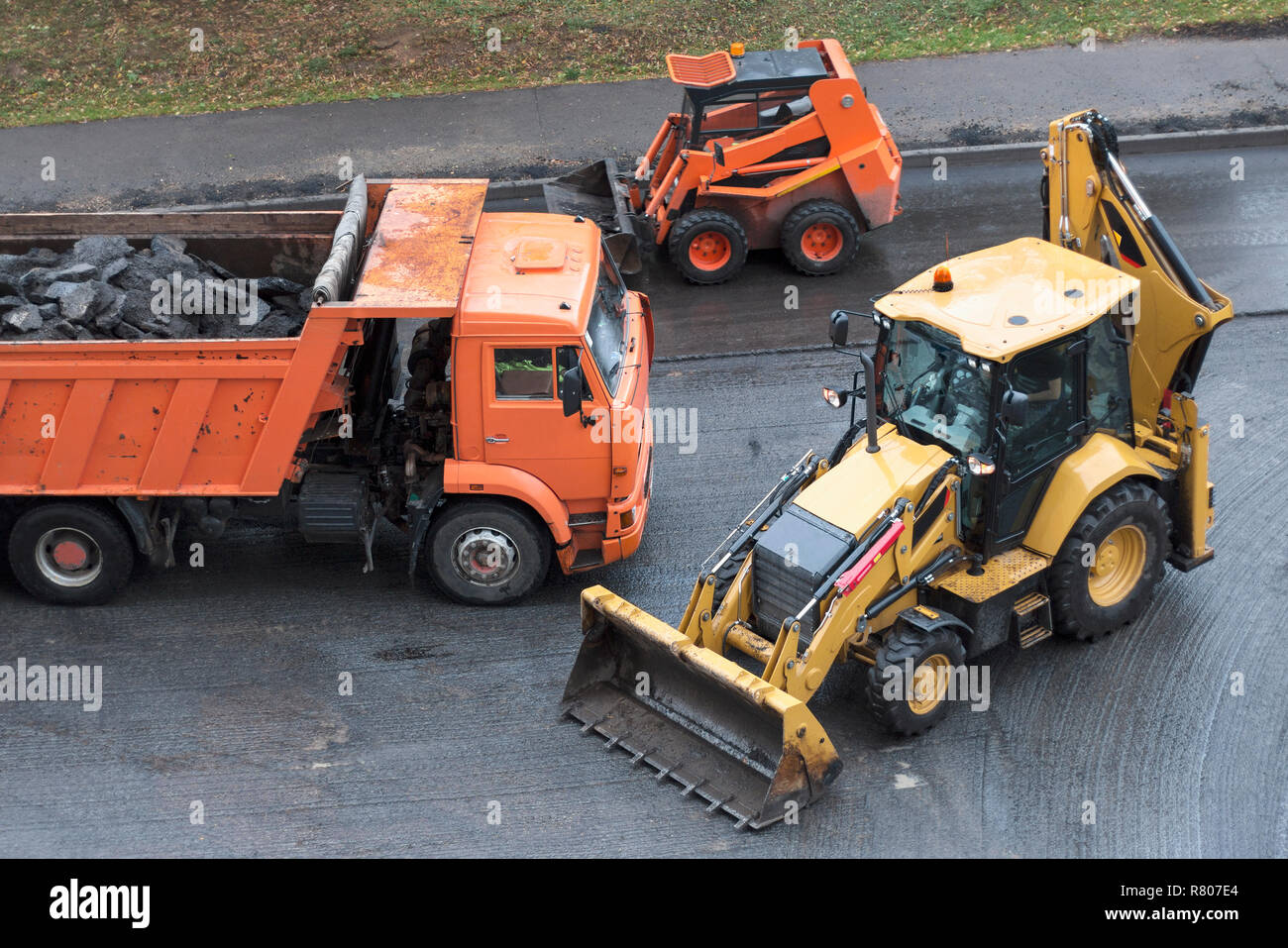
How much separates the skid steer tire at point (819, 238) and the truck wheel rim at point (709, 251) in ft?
1.87

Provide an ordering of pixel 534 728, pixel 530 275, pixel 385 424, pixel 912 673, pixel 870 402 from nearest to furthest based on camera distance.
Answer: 1. pixel 912 673
2. pixel 870 402
3. pixel 534 728
4. pixel 530 275
5. pixel 385 424

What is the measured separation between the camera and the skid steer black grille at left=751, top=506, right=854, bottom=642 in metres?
7.55

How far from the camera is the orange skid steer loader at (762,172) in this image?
507 inches

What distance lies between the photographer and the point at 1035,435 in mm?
7879

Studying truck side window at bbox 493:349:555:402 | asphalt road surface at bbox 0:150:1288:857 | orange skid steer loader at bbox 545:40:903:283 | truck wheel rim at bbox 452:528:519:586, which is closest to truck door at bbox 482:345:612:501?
truck side window at bbox 493:349:555:402

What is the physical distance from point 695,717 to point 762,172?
22.5 ft

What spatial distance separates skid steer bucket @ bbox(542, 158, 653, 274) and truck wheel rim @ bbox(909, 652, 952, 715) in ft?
18.8

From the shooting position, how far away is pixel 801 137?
13000mm

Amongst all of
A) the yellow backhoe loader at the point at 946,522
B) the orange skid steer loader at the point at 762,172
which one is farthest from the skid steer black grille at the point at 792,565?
the orange skid steer loader at the point at 762,172

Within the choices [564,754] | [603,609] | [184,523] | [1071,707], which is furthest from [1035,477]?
[184,523]

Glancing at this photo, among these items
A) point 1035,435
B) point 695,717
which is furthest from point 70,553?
point 1035,435

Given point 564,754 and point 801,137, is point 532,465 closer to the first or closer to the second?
point 564,754

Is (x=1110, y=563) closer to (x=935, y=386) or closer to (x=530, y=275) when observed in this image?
(x=935, y=386)

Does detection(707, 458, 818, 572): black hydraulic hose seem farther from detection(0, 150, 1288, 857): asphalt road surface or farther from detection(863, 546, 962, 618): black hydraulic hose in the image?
detection(0, 150, 1288, 857): asphalt road surface
